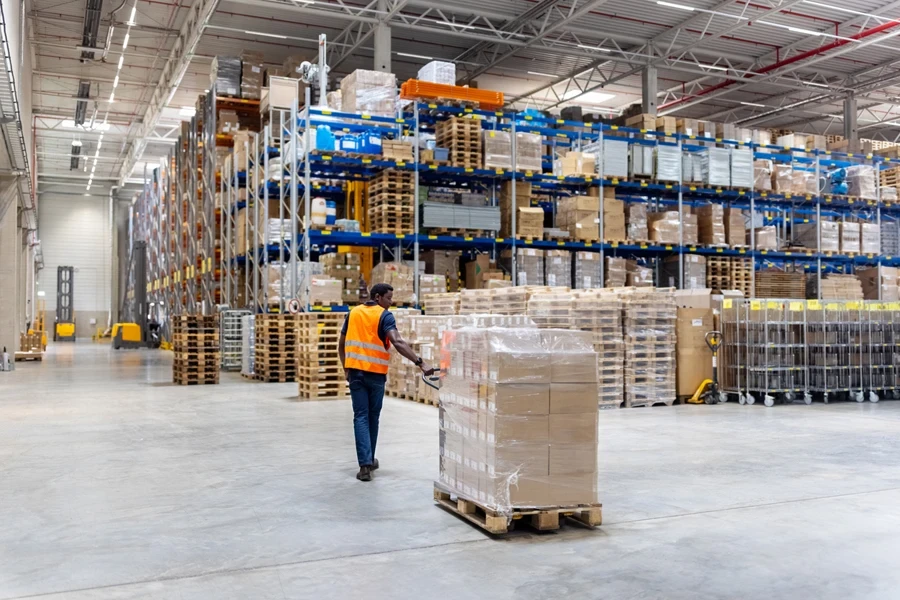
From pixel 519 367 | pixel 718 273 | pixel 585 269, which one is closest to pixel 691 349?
pixel 585 269

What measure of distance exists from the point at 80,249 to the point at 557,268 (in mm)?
32729

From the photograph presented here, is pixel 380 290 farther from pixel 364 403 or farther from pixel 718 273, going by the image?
pixel 718 273

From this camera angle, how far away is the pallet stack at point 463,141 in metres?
15.9

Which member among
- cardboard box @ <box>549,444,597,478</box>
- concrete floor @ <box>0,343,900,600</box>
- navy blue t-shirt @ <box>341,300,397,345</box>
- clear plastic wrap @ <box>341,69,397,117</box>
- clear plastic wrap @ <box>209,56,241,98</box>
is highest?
clear plastic wrap @ <box>209,56,241,98</box>

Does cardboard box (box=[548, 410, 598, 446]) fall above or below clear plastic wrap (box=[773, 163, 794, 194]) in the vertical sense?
below

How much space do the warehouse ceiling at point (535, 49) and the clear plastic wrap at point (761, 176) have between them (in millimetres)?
3414

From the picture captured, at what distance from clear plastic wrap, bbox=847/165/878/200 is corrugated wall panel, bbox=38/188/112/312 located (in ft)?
116

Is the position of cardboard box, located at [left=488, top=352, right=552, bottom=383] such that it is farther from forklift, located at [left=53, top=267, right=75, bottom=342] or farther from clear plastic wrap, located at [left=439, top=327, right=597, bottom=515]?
forklift, located at [left=53, top=267, right=75, bottom=342]

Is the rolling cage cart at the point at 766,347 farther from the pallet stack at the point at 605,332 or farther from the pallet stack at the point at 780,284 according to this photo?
the pallet stack at the point at 780,284

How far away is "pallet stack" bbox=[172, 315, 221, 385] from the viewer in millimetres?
14445

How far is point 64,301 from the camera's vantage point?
40125 mm

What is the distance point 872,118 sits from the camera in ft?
97.5

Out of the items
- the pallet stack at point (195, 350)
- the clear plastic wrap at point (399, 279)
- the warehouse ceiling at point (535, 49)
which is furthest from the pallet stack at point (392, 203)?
the warehouse ceiling at point (535, 49)

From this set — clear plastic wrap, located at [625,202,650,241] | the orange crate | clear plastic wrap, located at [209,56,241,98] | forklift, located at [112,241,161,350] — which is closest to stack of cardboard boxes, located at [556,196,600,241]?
clear plastic wrap, located at [625,202,650,241]
